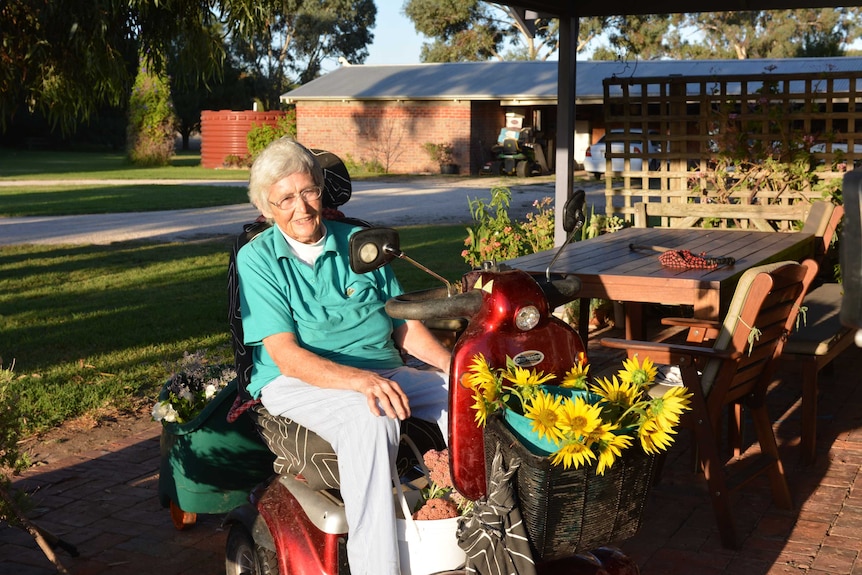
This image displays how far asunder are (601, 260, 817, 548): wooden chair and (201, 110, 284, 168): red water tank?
32433mm

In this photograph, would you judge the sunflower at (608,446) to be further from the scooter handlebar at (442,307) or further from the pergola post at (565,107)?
the pergola post at (565,107)

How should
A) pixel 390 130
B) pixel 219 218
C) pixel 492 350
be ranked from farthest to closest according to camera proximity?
pixel 390 130
pixel 219 218
pixel 492 350

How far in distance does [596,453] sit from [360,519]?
2.46 feet

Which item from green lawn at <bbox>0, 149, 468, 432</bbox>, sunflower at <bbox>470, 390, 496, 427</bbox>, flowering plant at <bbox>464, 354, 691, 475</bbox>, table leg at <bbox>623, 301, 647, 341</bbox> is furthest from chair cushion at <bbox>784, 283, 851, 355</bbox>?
green lawn at <bbox>0, 149, 468, 432</bbox>

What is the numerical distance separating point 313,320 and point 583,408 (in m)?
1.24

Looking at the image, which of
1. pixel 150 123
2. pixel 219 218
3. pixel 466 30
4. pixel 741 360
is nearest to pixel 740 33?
pixel 466 30

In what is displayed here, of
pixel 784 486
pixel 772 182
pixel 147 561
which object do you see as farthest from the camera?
pixel 772 182

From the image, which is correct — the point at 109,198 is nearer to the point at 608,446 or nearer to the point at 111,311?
the point at 111,311

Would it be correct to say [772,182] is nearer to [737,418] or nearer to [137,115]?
[737,418]

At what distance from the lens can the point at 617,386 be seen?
255 cm

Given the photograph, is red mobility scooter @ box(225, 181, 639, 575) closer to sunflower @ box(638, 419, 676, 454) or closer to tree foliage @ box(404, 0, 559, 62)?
sunflower @ box(638, 419, 676, 454)

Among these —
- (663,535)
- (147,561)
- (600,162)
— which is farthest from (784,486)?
(600,162)

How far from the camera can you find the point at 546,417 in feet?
7.78

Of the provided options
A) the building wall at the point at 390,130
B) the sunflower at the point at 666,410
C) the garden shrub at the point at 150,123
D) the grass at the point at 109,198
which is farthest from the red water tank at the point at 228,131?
the sunflower at the point at 666,410
